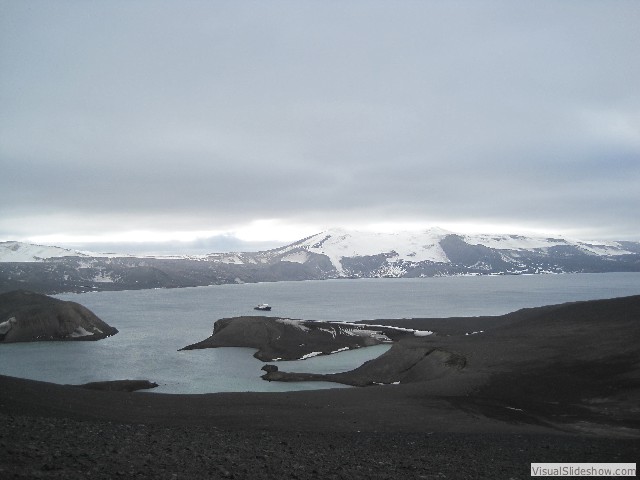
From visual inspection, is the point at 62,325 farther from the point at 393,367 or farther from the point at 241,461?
the point at 241,461

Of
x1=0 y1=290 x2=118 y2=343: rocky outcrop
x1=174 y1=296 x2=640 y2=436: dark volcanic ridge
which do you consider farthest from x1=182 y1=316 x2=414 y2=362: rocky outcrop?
x1=0 y1=290 x2=118 y2=343: rocky outcrop

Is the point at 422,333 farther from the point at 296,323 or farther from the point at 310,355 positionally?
the point at 310,355

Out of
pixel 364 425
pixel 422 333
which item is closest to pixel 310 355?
pixel 422 333

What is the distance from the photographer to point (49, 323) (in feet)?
239

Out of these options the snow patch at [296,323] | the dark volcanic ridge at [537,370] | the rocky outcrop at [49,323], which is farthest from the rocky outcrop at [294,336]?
the rocky outcrop at [49,323]

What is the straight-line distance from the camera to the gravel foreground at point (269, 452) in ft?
33.0

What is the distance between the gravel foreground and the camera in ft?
33.0

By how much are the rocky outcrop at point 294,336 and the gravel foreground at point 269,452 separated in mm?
40108

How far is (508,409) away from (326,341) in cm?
3816

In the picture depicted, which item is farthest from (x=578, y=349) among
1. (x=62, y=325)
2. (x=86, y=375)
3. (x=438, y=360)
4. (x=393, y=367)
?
(x=62, y=325)

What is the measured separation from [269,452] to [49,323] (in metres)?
72.1

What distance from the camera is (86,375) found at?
46125 mm

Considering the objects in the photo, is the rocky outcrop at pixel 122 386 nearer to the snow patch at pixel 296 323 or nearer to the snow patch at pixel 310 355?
the snow patch at pixel 310 355

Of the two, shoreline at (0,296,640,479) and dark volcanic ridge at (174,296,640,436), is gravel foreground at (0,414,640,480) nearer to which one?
shoreline at (0,296,640,479)
